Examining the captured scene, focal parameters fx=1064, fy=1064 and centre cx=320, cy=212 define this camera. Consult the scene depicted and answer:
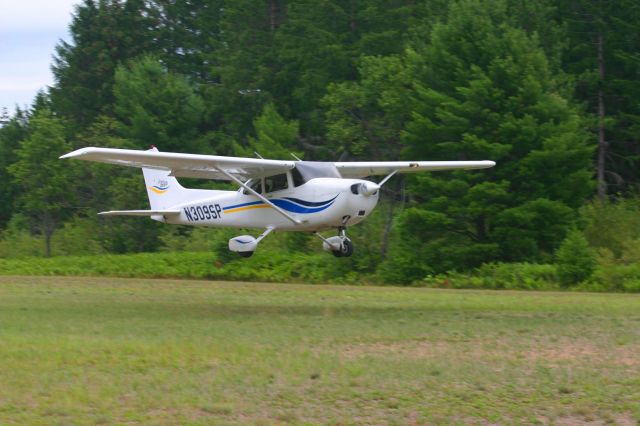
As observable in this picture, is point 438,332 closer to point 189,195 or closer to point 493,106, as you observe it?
point 189,195

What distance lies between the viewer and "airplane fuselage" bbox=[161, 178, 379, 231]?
2183 cm

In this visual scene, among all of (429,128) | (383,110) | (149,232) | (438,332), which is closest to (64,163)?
(149,232)

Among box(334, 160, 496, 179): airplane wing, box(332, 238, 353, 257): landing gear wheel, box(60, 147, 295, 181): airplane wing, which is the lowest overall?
box(332, 238, 353, 257): landing gear wheel

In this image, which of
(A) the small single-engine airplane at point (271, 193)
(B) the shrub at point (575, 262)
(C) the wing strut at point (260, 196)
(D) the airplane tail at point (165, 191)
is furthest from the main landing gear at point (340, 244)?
(B) the shrub at point (575, 262)

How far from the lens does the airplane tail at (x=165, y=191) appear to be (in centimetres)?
2628

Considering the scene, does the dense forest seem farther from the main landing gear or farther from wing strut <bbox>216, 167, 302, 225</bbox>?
wing strut <bbox>216, 167, 302, 225</bbox>

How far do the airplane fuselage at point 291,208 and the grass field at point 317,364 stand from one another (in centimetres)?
195

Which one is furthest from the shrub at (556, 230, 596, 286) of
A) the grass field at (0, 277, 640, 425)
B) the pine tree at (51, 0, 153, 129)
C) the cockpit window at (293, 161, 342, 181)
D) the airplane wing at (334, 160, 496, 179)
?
the pine tree at (51, 0, 153, 129)

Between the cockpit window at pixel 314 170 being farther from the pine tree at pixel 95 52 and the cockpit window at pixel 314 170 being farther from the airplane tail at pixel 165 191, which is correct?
the pine tree at pixel 95 52

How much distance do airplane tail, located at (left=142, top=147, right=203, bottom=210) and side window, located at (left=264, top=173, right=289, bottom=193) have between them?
3.03 meters

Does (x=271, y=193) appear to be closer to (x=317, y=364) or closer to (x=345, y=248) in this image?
(x=345, y=248)

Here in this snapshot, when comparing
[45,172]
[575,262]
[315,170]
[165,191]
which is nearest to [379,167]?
[315,170]

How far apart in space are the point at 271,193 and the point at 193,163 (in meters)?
1.92

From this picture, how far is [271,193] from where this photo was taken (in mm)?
23484
